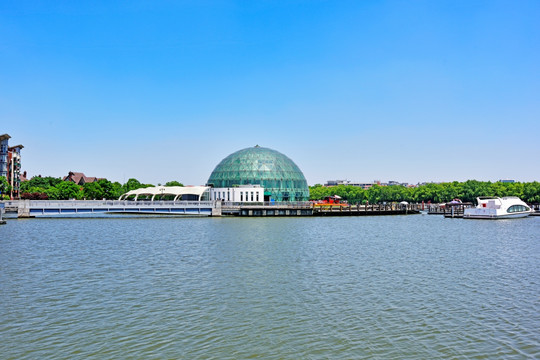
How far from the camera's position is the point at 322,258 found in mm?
39281

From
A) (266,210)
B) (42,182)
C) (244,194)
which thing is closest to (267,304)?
(266,210)

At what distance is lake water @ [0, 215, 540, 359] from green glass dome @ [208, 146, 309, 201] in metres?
88.2

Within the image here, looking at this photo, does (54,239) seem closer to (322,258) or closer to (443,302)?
(322,258)

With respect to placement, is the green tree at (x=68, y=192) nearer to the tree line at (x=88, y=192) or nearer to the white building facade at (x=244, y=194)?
the tree line at (x=88, y=192)

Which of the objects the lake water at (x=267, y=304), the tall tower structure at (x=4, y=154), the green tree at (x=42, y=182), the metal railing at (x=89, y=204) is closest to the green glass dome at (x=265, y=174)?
the metal railing at (x=89, y=204)

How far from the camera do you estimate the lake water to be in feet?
57.6

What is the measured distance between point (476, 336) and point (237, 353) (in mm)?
9099

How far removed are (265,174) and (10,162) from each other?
8229 cm

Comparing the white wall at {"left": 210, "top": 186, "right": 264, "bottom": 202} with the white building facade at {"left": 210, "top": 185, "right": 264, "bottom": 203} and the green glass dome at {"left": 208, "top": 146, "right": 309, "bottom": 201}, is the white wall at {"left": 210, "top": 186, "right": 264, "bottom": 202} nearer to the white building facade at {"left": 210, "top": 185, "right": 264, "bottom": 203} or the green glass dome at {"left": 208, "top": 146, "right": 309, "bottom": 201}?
the white building facade at {"left": 210, "top": 185, "right": 264, "bottom": 203}

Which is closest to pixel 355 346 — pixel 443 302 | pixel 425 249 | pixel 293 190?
pixel 443 302

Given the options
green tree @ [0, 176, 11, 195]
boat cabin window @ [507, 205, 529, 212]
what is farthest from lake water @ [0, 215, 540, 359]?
green tree @ [0, 176, 11, 195]

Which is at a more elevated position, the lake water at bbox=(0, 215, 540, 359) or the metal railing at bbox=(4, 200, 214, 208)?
the metal railing at bbox=(4, 200, 214, 208)

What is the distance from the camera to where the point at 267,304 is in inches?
934

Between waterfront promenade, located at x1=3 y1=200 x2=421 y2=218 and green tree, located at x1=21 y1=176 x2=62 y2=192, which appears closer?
waterfront promenade, located at x1=3 y1=200 x2=421 y2=218
